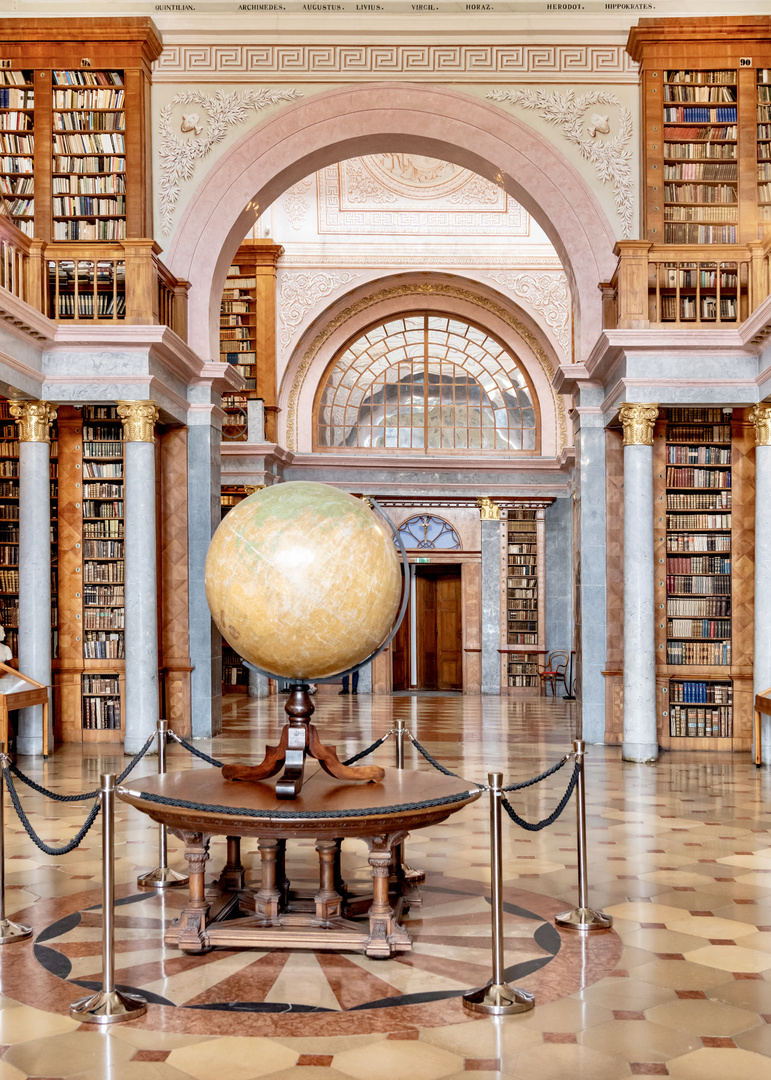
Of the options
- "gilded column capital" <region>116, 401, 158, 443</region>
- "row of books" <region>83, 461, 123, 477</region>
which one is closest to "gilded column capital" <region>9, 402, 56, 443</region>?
"gilded column capital" <region>116, 401, 158, 443</region>

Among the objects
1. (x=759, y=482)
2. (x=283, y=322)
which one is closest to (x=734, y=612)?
(x=759, y=482)

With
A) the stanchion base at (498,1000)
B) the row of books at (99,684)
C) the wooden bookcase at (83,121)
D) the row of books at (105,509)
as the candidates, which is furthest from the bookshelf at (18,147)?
the stanchion base at (498,1000)

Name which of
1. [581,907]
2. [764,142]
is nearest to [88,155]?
[764,142]

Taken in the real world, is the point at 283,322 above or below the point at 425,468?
above

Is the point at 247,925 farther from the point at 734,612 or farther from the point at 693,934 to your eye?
the point at 734,612

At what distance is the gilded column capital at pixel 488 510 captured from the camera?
19.4 m

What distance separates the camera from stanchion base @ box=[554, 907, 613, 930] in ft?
16.1

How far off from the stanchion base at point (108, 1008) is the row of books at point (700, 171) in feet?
32.6

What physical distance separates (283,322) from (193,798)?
15.0m

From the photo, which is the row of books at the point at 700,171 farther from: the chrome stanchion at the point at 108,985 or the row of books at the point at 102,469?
the chrome stanchion at the point at 108,985

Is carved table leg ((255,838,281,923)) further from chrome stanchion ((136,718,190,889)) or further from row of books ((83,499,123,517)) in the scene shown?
row of books ((83,499,123,517))

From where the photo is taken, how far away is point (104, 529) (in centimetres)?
1160

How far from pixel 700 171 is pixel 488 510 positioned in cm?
900

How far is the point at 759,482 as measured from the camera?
10320 mm
